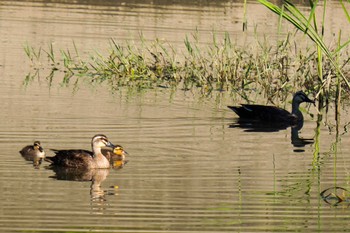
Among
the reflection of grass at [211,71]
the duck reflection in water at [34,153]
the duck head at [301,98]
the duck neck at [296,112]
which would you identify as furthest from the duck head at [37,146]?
the reflection of grass at [211,71]

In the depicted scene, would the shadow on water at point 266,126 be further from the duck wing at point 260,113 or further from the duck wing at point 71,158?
the duck wing at point 71,158

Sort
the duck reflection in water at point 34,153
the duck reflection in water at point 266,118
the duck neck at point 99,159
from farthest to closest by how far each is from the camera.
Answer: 1. the duck reflection in water at point 266,118
2. the duck neck at point 99,159
3. the duck reflection in water at point 34,153

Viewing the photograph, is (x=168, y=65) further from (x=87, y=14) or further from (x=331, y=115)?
(x=87, y=14)

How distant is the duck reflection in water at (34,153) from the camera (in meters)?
14.6

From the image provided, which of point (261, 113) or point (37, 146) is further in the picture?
point (261, 113)

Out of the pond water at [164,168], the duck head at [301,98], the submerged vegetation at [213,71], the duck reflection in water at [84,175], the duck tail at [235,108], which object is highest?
the submerged vegetation at [213,71]

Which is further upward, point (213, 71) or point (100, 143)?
point (213, 71)

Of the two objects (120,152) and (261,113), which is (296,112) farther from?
(120,152)

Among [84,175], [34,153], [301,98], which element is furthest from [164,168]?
[301,98]

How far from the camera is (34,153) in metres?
14.8

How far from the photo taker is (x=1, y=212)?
11094 millimetres

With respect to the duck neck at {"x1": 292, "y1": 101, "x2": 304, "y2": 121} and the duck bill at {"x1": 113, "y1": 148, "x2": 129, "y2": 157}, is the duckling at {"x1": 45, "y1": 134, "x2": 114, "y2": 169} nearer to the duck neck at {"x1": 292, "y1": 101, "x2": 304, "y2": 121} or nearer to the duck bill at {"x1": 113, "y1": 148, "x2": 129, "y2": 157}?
the duck bill at {"x1": 113, "y1": 148, "x2": 129, "y2": 157}

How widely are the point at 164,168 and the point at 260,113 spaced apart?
5.90m

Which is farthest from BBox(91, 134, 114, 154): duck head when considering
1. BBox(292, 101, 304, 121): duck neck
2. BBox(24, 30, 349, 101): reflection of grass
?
BBox(24, 30, 349, 101): reflection of grass
